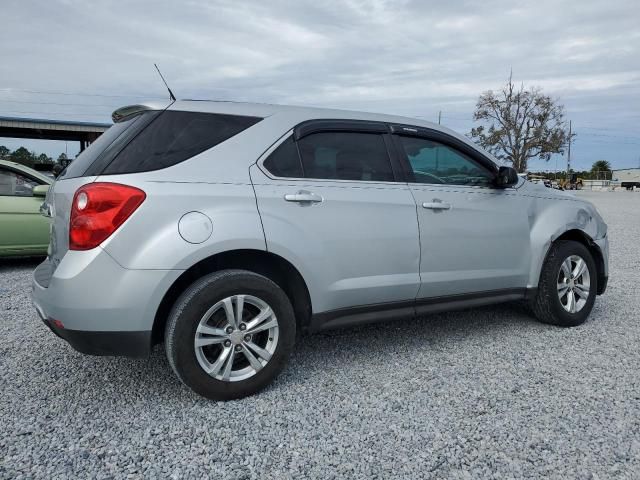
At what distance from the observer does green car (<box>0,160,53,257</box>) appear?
676 cm

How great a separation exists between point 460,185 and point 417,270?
0.78 meters

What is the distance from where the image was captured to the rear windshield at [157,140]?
9.16 ft

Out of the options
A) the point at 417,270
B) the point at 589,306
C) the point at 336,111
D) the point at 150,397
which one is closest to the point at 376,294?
the point at 417,270

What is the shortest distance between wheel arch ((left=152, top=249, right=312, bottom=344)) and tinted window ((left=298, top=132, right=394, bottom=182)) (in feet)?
1.91

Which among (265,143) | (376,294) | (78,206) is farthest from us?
(376,294)

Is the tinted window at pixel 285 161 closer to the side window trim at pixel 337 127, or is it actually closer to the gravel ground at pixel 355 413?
the side window trim at pixel 337 127

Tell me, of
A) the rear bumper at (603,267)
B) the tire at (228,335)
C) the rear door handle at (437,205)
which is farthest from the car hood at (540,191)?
the tire at (228,335)

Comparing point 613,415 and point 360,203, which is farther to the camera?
point 360,203

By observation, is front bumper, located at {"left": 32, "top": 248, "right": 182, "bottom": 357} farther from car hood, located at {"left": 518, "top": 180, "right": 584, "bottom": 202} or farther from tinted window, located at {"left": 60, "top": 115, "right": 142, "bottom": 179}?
car hood, located at {"left": 518, "top": 180, "right": 584, "bottom": 202}

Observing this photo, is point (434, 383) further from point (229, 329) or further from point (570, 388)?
point (229, 329)

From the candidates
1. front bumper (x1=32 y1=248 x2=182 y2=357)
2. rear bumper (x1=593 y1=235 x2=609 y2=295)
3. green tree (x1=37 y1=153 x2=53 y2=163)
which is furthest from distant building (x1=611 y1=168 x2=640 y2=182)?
front bumper (x1=32 y1=248 x2=182 y2=357)

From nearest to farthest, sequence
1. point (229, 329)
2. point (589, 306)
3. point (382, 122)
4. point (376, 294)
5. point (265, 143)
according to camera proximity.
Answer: point (229, 329)
point (265, 143)
point (376, 294)
point (382, 122)
point (589, 306)

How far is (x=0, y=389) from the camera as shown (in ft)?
10.2

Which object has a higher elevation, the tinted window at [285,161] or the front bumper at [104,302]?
the tinted window at [285,161]
